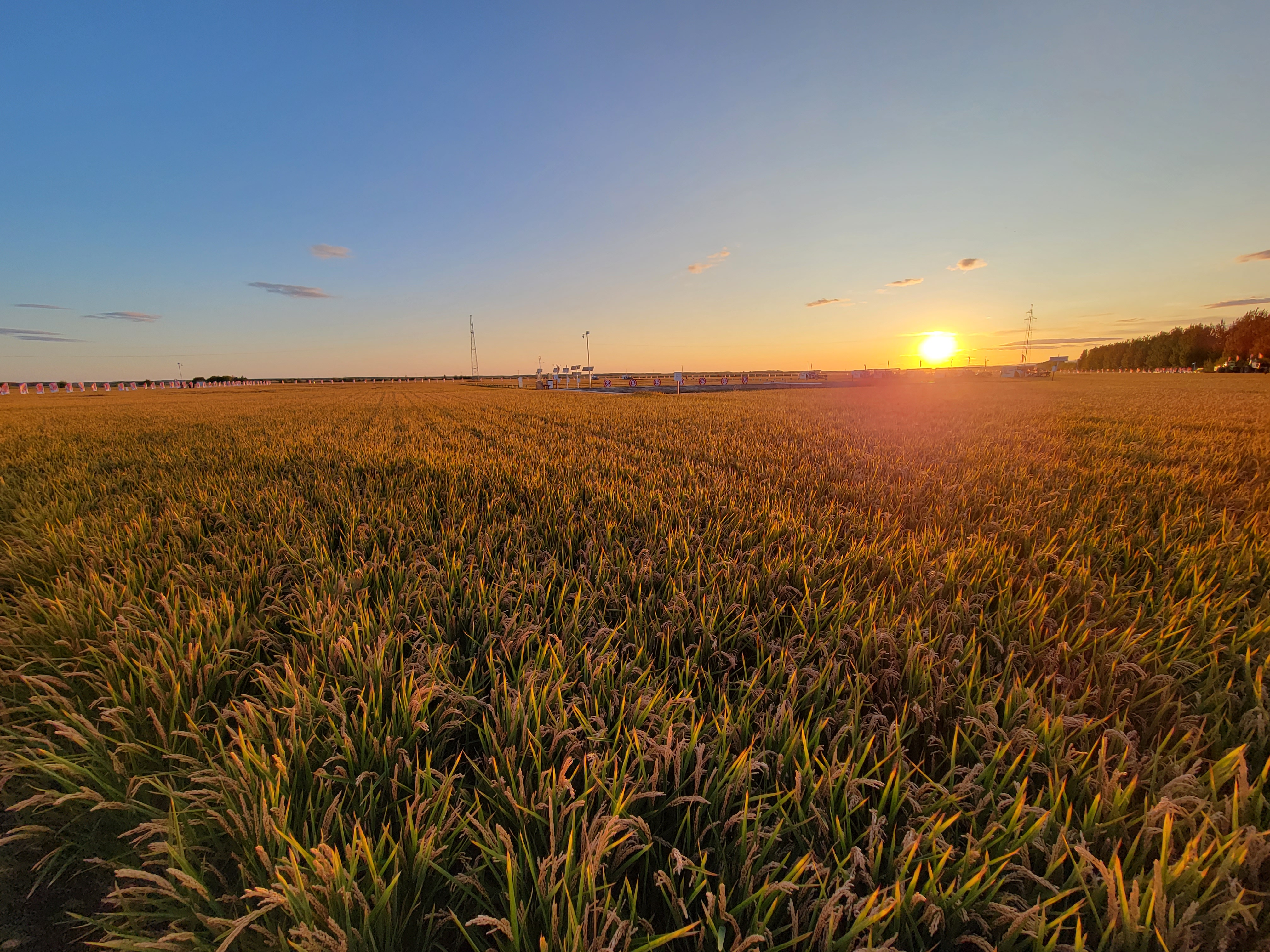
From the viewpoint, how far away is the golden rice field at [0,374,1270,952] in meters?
1.17

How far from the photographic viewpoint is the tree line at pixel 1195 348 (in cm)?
8056

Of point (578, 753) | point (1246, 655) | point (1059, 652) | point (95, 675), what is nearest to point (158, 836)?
point (95, 675)

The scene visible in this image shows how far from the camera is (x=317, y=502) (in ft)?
15.8

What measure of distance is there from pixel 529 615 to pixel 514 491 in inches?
112

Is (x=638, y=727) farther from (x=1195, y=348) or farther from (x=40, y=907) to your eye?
(x=1195, y=348)

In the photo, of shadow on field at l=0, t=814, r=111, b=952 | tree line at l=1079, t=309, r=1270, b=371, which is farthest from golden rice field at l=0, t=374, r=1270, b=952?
tree line at l=1079, t=309, r=1270, b=371

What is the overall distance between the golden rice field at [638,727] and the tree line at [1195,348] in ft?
392

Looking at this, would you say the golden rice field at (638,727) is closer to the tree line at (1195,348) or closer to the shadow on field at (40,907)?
the shadow on field at (40,907)

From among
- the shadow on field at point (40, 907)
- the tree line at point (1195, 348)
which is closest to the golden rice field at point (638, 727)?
the shadow on field at point (40, 907)

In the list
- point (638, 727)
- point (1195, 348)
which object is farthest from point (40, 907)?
point (1195, 348)

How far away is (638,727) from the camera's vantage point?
5.78 ft

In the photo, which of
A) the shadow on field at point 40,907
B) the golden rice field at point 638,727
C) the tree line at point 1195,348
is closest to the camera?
the golden rice field at point 638,727

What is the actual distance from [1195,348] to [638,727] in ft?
478

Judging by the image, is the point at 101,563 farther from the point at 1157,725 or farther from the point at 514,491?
the point at 1157,725
